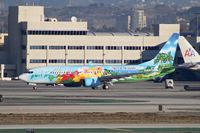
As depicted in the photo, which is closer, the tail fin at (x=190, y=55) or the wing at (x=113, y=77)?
the wing at (x=113, y=77)

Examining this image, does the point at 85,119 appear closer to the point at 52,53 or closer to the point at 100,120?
the point at 100,120

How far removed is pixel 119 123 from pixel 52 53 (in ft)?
413

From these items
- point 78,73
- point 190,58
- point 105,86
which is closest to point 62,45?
point 190,58

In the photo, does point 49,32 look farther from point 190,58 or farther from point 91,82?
point 91,82

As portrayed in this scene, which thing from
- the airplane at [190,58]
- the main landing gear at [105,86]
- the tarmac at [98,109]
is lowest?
the tarmac at [98,109]

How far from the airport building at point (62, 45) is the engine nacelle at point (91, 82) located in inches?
2058

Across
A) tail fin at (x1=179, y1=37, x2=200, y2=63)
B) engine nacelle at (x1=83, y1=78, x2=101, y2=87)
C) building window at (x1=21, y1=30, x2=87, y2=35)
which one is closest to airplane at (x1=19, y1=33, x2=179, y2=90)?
engine nacelle at (x1=83, y1=78, x2=101, y2=87)

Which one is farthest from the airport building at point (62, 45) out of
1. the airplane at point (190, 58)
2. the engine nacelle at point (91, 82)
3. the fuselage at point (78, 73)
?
the engine nacelle at point (91, 82)

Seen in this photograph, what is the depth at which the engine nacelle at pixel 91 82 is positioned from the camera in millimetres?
130975

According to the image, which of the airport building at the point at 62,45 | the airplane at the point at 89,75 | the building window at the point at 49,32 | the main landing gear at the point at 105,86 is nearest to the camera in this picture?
the main landing gear at the point at 105,86

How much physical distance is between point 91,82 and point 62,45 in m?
55.9

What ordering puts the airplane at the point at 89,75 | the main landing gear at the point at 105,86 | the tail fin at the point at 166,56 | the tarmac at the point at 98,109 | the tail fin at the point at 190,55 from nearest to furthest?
the tarmac at the point at 98,109, the main landing gear at the point at 105,86, the airplane at the point at 89,75, the tail fin at the point at 190,55, the tail fin at the point at 166,56

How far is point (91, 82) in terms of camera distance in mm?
131375

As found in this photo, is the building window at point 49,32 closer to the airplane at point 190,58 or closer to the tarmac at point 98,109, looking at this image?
the airplane at point 190,58
